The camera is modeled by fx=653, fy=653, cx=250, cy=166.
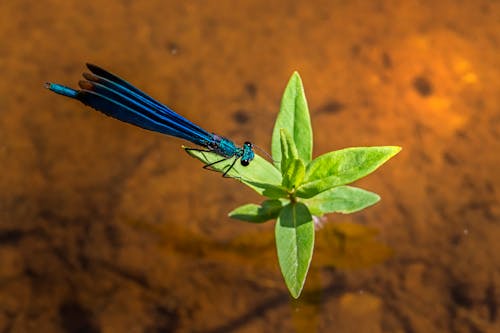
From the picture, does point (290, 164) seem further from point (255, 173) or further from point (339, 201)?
point (339, 201)

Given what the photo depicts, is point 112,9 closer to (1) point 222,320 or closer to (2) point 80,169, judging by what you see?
(2) point 80,169

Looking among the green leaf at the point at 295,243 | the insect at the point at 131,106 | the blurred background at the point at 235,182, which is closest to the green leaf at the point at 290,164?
the green leaf at the point at 295,243

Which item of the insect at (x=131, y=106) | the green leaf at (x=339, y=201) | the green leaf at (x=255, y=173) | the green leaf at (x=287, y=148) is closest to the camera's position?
the green leaf at (x=287, y=148)

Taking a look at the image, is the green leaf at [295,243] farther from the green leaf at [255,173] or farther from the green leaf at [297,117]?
the green leaf at [297,117]

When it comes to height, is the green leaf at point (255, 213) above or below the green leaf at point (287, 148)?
below

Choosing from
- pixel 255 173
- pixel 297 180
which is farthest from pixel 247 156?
pixel 297 180

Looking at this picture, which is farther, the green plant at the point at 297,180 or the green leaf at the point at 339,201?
the green leaf at the point at 339,201
